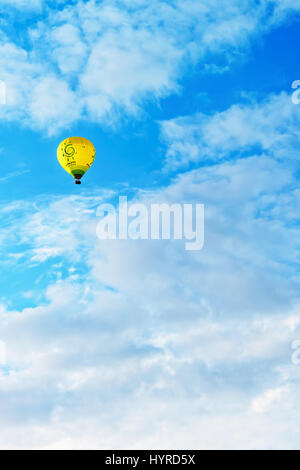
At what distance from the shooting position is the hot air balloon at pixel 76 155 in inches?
3718

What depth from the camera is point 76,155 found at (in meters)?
94.4

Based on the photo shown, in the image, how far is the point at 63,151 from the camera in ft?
311

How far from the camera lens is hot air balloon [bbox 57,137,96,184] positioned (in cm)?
9444
